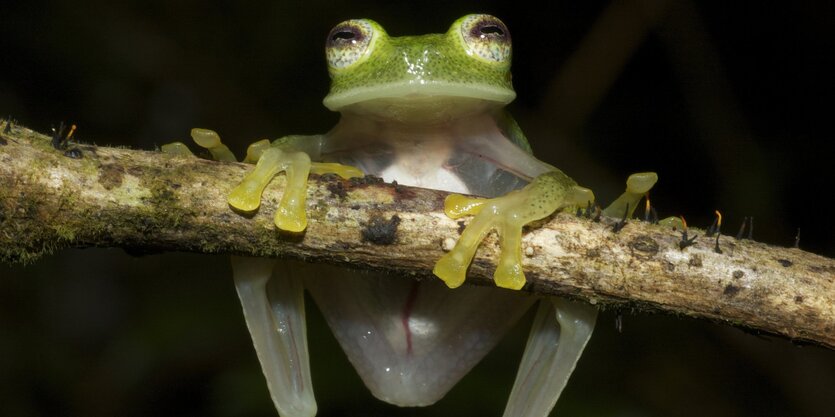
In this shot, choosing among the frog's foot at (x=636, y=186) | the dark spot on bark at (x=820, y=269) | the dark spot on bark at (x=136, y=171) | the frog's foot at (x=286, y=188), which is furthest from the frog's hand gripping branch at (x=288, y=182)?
the dark spot on bark at (x=820, y=269)

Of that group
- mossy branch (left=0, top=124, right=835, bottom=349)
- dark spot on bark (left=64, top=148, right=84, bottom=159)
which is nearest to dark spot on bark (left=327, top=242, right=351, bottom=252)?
mossy branch (left=0, top=124, right=835, bottom=349)

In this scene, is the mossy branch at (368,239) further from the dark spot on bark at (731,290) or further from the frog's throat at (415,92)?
the frog's throat at (415,92)

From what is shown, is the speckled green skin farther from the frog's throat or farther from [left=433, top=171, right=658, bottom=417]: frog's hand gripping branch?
[left=433, top=171, right=658, bottom=417]: frog's hand gripping branch

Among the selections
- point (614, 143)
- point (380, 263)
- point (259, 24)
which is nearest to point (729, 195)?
point (614, 143)

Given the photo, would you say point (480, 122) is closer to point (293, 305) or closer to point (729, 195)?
point (293, 305)

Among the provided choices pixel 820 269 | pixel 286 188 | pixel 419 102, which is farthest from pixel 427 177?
pixel 820 269

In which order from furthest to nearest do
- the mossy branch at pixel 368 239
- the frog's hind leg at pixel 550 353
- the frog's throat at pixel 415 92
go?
the frog's hind leg at pixel 550 353
the frog's throat at pixel 415 92
the mossy branch at pixel 368 239
